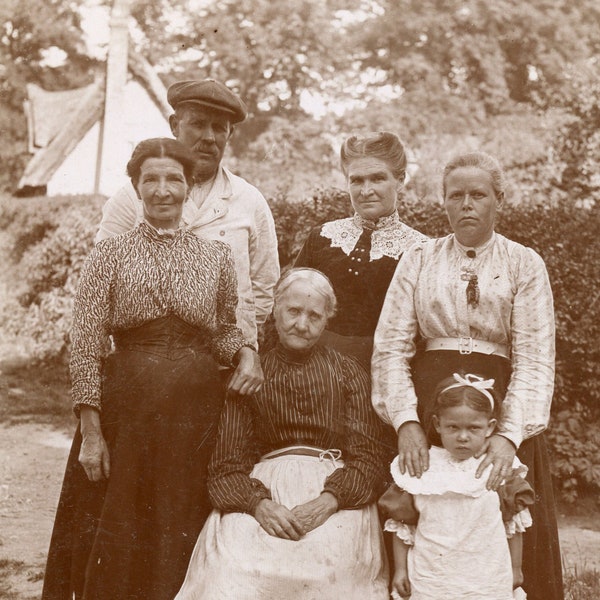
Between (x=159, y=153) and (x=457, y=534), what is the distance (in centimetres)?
188

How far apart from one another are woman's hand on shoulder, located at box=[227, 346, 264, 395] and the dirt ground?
2229mm

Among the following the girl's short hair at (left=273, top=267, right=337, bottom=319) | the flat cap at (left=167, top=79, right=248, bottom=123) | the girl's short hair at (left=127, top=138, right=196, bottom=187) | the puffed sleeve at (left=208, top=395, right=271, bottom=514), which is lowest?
the puffed sleeve at (left=208, top=395, right=271, bottom=514)

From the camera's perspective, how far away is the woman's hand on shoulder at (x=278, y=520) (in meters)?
3.11

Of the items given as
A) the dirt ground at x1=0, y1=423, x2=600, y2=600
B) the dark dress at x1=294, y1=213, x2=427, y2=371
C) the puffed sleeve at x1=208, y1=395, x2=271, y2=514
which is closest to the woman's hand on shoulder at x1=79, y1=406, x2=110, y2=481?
the puffed sleeve at x1=208, y1=395, x2=271, y2=514

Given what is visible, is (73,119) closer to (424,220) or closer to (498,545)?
(424,220)

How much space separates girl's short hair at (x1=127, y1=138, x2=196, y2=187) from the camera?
11.0ft

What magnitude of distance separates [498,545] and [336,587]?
2.05ft

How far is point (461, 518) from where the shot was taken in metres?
3.14

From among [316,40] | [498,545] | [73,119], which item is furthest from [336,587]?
[316,40]

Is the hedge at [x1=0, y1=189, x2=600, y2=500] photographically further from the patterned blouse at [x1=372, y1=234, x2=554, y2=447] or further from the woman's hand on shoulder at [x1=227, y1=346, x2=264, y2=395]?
the woman's hand on shoulder at [x1=227, y1=346, x2=264, y2=395]

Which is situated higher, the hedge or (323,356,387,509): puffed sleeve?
the hedge

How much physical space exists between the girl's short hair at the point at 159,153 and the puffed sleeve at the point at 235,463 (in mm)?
975

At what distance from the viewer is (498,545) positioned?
10.2ft

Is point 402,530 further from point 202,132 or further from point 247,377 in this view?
point 202,132
